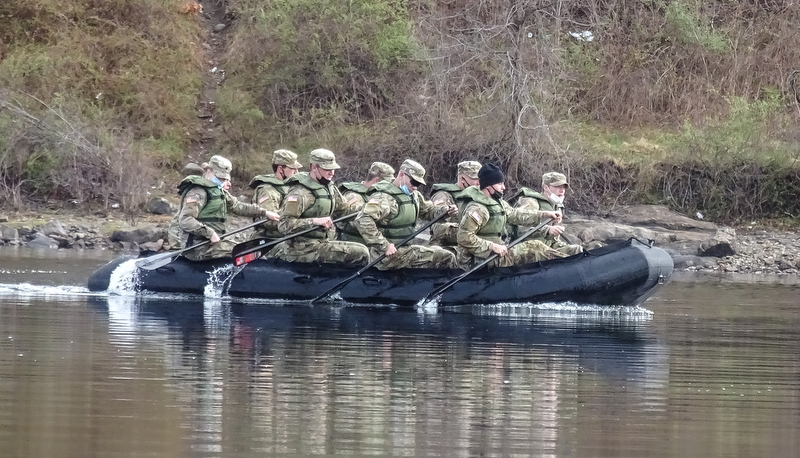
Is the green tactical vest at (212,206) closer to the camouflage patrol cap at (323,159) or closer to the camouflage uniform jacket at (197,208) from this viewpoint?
the camouflage uniform jacket at (197,208)

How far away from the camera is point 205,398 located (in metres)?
10.1

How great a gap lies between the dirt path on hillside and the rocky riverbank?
4499mm

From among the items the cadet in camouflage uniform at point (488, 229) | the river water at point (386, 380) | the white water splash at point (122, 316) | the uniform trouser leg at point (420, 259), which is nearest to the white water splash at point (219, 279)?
the river water at point (386, 380)

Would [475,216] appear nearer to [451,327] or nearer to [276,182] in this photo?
[451,327]

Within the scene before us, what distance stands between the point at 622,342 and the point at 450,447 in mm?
6200

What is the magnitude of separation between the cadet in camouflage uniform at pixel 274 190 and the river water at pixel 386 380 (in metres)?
1.01

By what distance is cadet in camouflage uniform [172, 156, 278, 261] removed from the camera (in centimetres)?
1778

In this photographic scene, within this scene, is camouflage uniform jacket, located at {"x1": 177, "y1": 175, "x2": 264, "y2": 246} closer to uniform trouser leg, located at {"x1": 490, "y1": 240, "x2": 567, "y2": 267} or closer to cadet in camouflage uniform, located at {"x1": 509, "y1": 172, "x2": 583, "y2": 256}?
uniform trouser leg, located at {"x1": 490, "y1": 240, "x2": 567, "y2": 267}

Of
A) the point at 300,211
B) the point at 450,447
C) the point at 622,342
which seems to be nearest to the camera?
the point at 450,447

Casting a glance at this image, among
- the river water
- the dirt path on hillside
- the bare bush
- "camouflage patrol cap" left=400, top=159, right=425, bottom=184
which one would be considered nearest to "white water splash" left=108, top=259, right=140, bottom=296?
the river water

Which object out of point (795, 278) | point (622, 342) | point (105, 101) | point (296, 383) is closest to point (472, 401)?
point (296, 383)

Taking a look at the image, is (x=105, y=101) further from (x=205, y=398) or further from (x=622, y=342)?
(x=205, y=398)

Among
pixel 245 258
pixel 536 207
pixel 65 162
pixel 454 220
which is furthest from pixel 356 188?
pixel 65 162

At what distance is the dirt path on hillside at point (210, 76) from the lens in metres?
32.6
